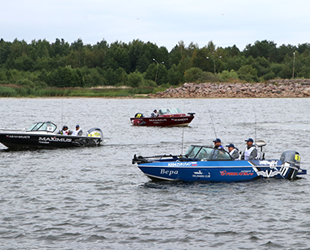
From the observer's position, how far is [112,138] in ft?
124

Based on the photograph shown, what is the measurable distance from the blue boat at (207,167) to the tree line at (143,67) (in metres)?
103

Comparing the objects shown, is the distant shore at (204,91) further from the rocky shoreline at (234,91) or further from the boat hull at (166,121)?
the boat hull at (166,121)

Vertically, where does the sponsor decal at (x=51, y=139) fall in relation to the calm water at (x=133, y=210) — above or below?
above

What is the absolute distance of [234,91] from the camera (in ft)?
382

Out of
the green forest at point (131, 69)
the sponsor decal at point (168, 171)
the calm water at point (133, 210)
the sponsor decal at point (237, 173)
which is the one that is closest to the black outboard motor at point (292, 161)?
the calm water at point (133, 210)

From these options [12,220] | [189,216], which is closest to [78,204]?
[12,220]

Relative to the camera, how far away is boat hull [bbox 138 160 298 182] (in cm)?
1848

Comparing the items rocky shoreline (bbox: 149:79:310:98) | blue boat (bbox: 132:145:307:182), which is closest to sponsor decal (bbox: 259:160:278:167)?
blue boat (bbox: 132:145:307:182)

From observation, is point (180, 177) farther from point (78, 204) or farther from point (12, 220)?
point (12, 220)

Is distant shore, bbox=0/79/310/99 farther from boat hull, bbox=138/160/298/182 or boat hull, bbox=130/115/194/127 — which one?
boat hull, bbox=138/160/298/182

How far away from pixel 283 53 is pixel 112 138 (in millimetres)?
164755

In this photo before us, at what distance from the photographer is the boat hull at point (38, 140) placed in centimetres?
2914

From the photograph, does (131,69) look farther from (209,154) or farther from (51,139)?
(209,154)

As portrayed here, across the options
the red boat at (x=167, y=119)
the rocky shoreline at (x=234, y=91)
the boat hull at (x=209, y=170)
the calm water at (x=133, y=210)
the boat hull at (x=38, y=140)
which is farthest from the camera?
the rocky shoreline at (x=234, y=91)
